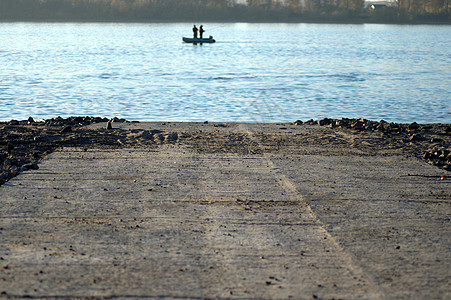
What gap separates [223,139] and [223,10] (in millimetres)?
124583

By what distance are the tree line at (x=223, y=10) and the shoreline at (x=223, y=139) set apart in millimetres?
118684

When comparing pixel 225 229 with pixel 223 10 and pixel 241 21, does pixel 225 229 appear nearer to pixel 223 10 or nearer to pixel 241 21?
pixel 223 10

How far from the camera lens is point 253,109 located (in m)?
19.4

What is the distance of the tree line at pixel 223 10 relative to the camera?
123562 mm

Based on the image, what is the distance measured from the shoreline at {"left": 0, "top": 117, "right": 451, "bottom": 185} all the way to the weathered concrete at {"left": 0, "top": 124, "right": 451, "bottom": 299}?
0.71 m

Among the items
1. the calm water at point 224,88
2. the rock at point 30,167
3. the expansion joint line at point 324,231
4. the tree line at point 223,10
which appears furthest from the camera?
the tree line at point 223,10

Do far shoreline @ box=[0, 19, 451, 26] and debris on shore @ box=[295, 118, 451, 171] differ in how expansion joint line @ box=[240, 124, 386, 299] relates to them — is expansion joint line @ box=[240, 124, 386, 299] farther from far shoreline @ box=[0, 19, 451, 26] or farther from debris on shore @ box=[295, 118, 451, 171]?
far shoreline @ box=[0, 19, 451, 26]

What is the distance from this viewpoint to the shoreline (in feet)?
28.1

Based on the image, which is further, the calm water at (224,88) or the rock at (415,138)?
the calm water at (224,88)

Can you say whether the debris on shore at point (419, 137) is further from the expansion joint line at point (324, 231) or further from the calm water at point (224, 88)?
the calm water at point (224, 88)

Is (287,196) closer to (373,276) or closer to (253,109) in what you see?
(373,276)

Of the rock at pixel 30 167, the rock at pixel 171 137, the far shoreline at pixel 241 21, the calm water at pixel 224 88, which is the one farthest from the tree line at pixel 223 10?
the rock at pixel 30 167

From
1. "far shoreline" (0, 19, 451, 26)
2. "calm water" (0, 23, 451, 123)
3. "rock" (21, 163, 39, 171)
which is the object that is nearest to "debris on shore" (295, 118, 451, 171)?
"calm water" (0, 23, 451, 123)

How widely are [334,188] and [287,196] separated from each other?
726 mm
